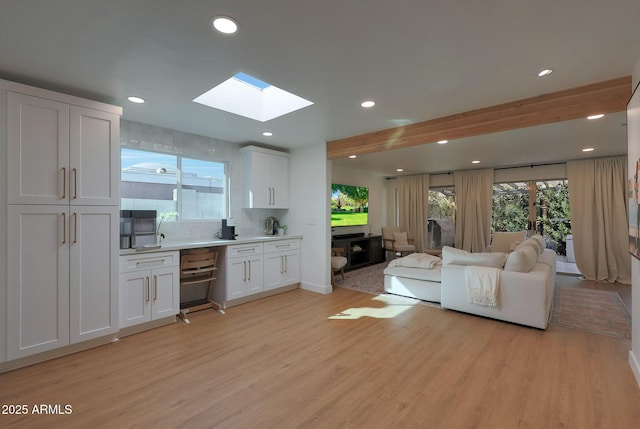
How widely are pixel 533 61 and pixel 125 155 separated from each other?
14.2ft

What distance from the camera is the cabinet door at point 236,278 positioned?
12.9 feet

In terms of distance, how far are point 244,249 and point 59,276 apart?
6.51 feet

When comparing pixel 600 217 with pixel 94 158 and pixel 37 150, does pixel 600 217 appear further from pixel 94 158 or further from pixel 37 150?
pixel 37 150

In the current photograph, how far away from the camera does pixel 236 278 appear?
3996 millimetres

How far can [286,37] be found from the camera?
1889mm

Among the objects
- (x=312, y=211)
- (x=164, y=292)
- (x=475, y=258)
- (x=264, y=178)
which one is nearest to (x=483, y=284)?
(x=475, y=258)

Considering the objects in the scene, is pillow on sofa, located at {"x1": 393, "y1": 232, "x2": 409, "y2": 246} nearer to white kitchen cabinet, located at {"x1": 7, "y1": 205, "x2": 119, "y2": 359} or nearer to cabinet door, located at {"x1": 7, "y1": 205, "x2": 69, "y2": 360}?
white kitchen cabinet, located at {"x1": 7, "y1": 205, "x2": 119, "y2": 359}

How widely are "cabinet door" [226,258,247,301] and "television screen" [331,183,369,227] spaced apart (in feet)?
9.38

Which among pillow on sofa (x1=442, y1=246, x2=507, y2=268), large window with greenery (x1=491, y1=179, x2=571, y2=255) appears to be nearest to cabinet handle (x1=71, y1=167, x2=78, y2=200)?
pillow on sofa (x1=442, y1=246, x2=507, y2=268)

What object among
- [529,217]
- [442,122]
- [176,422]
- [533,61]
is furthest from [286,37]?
[529,217]

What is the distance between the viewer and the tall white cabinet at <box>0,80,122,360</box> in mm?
2373

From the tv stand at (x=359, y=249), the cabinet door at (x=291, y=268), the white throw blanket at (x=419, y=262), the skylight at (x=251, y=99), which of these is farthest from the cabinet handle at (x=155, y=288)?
the tv stand at (x=359, y=249)

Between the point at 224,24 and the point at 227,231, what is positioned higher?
the point at 224,24

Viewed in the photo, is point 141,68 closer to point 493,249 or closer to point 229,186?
point 229,186
